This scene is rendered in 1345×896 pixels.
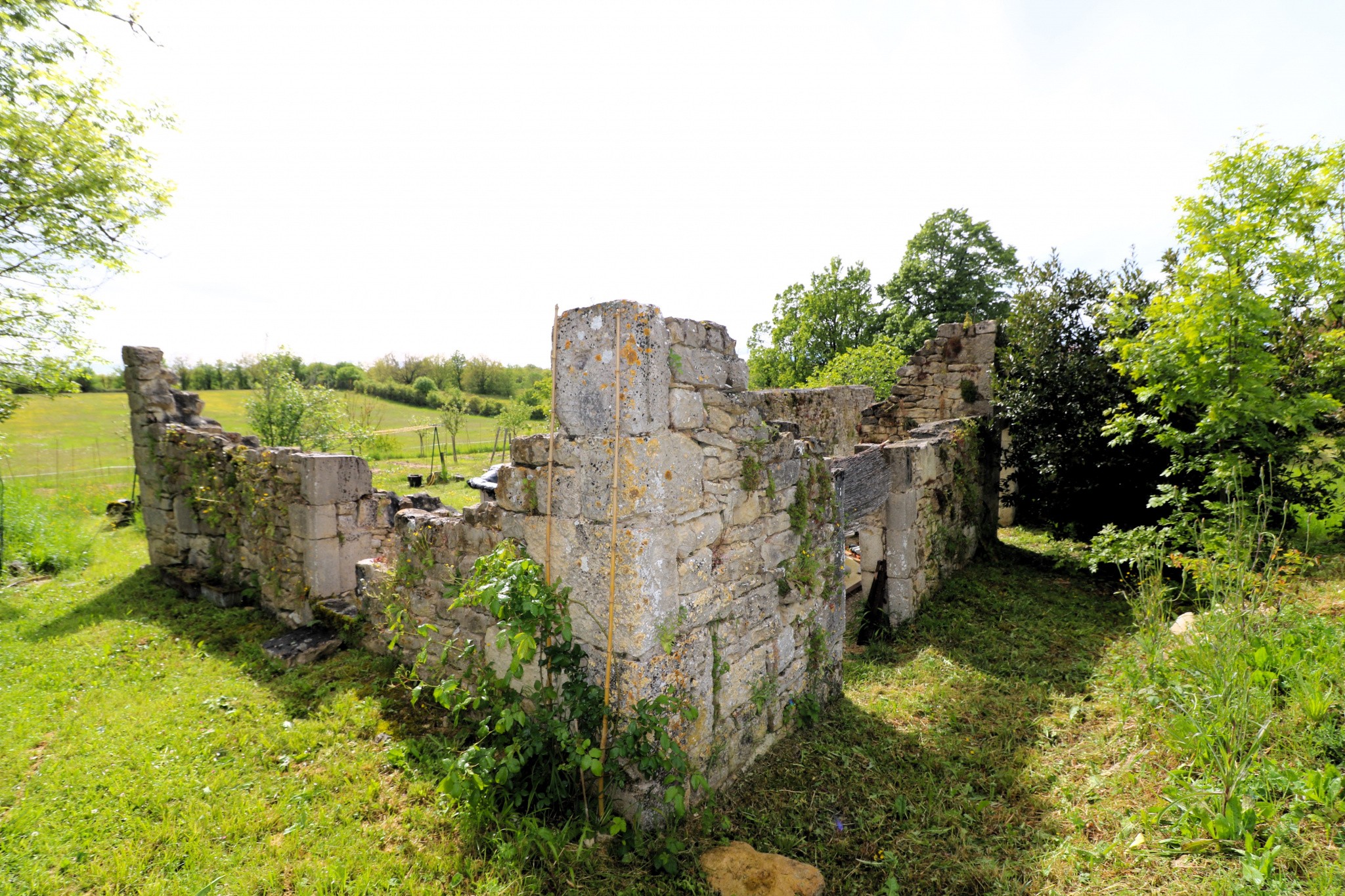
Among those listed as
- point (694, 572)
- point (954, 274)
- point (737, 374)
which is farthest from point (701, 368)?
point (954, 274)

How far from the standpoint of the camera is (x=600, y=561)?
10.2 ft

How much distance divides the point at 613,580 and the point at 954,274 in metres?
25.2

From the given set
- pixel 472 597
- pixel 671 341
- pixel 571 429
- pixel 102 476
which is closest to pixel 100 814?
pixel 472 597

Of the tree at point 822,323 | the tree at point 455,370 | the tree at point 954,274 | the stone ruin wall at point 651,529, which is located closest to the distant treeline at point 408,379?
the tree at point 455,370

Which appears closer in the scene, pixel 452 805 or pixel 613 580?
pixel 613 580

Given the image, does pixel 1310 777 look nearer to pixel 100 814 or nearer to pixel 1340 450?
pixel 1340 450

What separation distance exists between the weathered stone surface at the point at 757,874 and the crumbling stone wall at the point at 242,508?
521 centimetres

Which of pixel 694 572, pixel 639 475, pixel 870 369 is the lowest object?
pixel 694 572

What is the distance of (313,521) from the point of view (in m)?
6.23

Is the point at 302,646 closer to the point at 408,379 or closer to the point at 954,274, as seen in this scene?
the point at 954,274

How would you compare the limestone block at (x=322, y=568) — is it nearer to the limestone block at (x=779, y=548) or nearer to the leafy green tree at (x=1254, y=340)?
the limestone block at (x=779, y=548)

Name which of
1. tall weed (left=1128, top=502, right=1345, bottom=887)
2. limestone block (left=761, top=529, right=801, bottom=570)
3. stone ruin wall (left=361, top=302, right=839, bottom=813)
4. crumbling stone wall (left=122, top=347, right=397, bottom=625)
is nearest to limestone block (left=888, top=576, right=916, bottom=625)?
tall weed (left=1128, top=502, right=1345, bottom=887)

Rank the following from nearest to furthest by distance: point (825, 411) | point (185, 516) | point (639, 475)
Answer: point (639, 475) < point (185, 516) < point (825, 411)

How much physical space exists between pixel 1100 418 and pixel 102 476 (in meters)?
24.8
